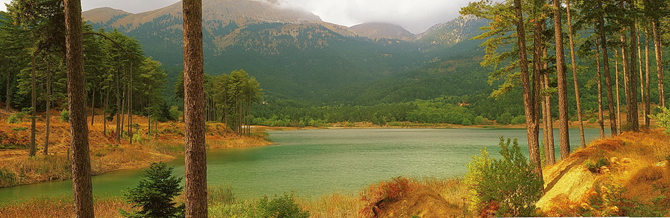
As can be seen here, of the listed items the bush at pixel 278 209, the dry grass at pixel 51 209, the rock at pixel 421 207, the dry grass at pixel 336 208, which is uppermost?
the bush at pixel 278 209

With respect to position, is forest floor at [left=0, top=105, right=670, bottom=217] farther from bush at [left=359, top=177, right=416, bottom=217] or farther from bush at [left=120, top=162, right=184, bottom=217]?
bush at [left=120, top=162, right=184, bottom=217]

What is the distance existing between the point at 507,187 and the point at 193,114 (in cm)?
767

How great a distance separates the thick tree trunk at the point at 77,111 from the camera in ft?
22.0

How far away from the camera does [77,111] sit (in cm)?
674

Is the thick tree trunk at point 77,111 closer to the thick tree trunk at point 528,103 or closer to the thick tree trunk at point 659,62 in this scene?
the thick tree trunk at point 528,103

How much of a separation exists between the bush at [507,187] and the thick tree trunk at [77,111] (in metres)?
9.31

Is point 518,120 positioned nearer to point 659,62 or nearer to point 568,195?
point 659,62

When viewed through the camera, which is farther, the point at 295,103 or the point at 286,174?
the point at 295,103

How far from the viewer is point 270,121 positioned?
12262 cm

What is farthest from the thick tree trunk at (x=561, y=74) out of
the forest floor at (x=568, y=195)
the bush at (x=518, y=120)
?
the bush at (x=518, y=120)

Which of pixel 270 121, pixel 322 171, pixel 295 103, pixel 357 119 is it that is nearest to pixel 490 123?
pixel 357 119

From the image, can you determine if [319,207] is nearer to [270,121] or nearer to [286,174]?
[286,174]

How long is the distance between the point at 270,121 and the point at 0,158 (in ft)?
340

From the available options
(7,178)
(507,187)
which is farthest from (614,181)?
(7,178)
